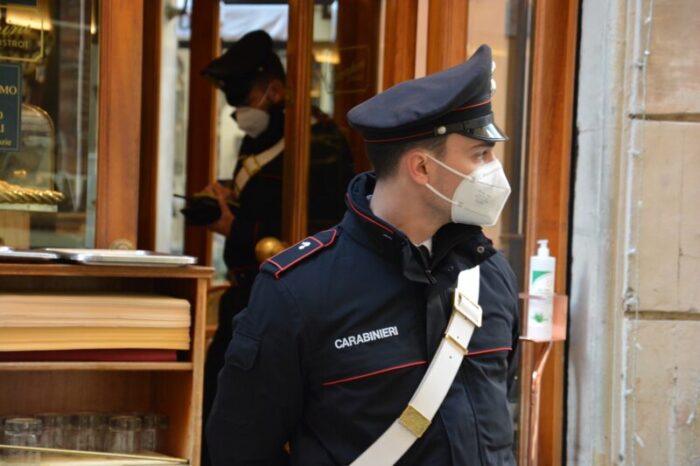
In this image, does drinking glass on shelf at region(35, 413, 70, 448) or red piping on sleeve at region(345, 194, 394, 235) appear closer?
red piping on sleeve at region(345, 194, 394, 235)

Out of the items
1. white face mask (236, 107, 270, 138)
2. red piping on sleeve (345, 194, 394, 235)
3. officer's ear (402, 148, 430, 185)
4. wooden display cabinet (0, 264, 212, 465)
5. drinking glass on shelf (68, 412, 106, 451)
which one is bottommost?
drinking glass on shelf (68, 412, 106, 451)

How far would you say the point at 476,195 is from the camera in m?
2.77

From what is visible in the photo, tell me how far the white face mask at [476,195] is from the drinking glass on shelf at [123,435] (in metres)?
1.42

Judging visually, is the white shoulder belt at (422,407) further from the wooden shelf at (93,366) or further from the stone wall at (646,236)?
the stone wall at (646,236)

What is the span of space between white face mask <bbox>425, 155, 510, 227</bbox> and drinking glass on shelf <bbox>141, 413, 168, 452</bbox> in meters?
1.43

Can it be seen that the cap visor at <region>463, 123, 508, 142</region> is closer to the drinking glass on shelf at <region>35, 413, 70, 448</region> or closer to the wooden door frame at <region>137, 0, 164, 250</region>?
the drinking glass on shelf at <region>35, 413, 70, 448</region>

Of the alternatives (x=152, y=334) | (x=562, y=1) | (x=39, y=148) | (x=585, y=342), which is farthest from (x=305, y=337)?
(x=562, y=1)

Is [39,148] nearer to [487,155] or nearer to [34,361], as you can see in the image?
[34,361]

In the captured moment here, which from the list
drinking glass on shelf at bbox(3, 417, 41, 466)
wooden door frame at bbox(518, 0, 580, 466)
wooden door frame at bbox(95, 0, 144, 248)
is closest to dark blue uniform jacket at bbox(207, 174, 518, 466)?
drinking glass on shelf at bbox(3, 417, 41, 466)

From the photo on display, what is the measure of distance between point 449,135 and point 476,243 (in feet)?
0.77

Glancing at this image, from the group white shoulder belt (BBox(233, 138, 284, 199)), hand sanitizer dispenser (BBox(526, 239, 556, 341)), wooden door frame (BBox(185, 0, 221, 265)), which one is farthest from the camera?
wooden door frame (BBox(185, 0, 221, 265))

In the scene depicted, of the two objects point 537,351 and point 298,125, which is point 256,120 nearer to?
point 298,125

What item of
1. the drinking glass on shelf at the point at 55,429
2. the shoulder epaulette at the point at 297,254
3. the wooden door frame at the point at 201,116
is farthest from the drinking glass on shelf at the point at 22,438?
the wooden door frame at the point at 201,116

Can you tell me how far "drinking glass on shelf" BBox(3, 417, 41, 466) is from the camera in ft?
11.8
